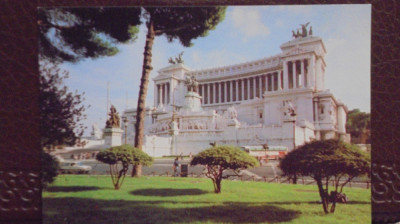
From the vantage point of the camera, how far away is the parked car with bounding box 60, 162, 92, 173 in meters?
→ 5.14

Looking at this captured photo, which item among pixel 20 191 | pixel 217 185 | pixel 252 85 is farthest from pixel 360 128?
pixel 20 191

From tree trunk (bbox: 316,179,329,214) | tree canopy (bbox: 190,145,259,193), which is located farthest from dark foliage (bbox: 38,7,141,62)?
tree trunk (bbox: 316,179,329,214)

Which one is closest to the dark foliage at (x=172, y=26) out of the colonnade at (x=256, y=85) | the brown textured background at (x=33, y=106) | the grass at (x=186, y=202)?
the brown textured background at (x=33, y=106)

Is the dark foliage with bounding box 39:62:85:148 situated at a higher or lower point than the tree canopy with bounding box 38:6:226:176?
lower

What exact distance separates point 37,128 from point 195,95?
8.80 feet

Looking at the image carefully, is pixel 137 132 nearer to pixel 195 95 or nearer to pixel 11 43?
pixel 195 95

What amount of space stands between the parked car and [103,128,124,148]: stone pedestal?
1.88ft

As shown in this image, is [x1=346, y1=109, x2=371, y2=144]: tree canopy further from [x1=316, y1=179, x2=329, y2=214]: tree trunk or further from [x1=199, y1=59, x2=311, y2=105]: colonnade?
[x1=199, y1=59, x2=311, y2=105]: colonnade

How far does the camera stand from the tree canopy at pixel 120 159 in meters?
5.03

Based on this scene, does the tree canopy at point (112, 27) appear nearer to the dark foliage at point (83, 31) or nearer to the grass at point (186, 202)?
the dark foliage at point (83, 31)

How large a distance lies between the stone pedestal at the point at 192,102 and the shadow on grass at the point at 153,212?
1868 mm

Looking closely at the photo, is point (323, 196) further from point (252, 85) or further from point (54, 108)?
point (54, 108)

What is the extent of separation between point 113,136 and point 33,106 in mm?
1353

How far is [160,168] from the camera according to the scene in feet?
17.4
